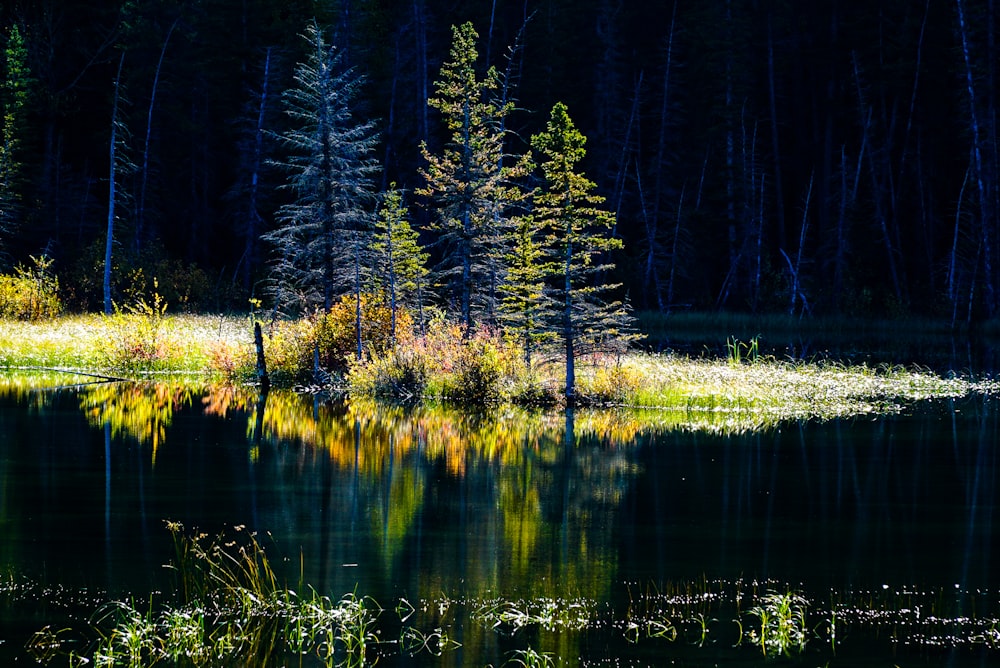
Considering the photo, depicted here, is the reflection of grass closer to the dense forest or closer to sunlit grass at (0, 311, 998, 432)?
sunlit grass at (0, 311, 998, 432)

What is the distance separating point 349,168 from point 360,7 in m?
28.5

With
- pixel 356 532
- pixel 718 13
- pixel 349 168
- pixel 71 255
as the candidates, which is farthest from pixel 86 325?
pixel 718 13

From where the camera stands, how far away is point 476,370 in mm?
29141

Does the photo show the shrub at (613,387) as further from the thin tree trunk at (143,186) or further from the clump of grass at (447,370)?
the thin tree trunk at (143,186)

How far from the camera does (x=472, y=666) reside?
10.0 m

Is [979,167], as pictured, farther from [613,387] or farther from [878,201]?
[613,387]

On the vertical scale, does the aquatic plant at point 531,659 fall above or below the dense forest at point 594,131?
below

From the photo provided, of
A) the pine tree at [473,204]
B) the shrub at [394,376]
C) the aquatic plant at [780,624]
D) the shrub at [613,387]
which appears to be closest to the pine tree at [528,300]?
the shrub at [613,387]

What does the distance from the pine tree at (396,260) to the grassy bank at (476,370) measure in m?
1.71

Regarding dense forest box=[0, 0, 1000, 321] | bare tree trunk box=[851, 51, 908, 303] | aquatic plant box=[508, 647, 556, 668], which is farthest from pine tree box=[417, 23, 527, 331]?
aquatic plant box=[508, 647, 556, 668]

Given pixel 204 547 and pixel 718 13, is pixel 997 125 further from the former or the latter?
pixel 204 547

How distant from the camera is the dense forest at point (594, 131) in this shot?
5509 centimetres

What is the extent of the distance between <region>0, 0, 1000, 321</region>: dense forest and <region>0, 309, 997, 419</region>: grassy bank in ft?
50.6

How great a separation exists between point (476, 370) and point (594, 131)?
3434cm
